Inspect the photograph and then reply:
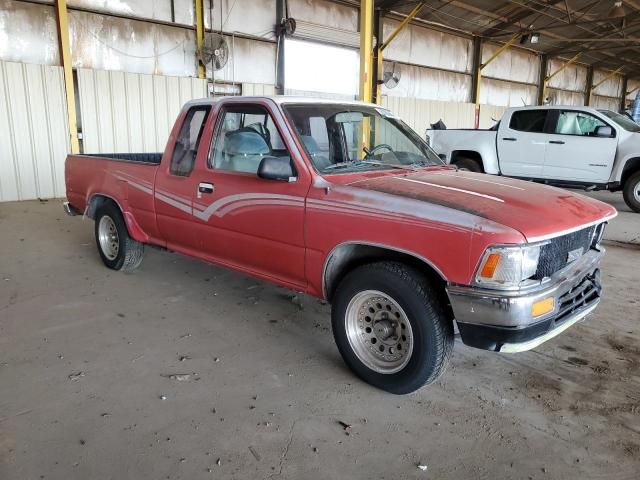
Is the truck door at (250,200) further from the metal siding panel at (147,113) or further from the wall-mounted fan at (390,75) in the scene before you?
the wall-mounted fan at (390,75)

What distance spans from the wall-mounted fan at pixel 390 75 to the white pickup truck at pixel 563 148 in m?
5.40

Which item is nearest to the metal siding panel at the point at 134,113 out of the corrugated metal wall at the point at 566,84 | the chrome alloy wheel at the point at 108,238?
the chrome alloy wheel at the point at 108,238

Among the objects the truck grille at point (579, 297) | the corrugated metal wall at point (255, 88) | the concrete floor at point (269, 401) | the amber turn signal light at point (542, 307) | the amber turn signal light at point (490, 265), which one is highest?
the corrugated metal wall at point (255, 88)

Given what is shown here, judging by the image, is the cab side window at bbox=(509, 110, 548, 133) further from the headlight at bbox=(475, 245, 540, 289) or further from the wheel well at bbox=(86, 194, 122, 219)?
the headlight at bbox=(475, 245, 540, 289)

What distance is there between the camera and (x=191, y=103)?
429 cm

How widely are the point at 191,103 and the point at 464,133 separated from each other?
7.74 meters

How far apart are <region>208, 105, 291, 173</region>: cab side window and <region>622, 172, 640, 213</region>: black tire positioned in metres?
8.02

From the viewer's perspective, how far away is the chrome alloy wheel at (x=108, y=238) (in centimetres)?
530

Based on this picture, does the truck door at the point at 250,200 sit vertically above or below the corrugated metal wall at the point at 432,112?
below

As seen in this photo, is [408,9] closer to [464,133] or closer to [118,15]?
[464,133]

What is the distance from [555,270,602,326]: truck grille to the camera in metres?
2.74

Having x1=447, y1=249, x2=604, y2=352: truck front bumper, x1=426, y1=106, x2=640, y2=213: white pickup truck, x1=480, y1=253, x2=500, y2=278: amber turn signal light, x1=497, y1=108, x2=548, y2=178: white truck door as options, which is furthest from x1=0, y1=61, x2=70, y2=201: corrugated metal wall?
x1=480, y1=253, x2=500, y2=278: amber turn signal light

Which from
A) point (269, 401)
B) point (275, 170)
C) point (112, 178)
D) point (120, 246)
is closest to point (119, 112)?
point (112, 178)

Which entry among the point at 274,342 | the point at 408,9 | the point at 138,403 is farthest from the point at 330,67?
the point at 138,403
